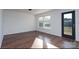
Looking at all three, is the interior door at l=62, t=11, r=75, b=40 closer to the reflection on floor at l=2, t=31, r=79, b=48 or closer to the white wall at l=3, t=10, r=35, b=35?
the reflection on floor at l=2, t=31, r=79, b=48

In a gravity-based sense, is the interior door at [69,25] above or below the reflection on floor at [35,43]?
above

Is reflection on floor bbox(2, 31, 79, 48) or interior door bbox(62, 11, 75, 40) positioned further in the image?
interior door bbox(62, 11, 75, 40)

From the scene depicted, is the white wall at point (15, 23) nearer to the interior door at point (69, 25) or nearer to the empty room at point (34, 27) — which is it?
the empty room at point (34, 27)

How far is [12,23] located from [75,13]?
2.63 metres

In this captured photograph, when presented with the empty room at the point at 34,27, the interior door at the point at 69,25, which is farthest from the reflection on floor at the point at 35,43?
the interior door at the point at 69,25

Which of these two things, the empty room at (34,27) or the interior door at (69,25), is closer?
the empty room at (34,27)

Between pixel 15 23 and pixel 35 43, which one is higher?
pixel 15 23

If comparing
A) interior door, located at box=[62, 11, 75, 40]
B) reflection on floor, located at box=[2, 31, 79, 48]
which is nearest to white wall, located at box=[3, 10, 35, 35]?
reflection on floor, located at box=[2, 31, 79, 48]

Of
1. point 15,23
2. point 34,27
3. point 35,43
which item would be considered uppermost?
point 15,23

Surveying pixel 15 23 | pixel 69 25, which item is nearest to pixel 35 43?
pixel 15 23

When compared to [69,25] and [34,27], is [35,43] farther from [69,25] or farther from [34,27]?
[69,25]
